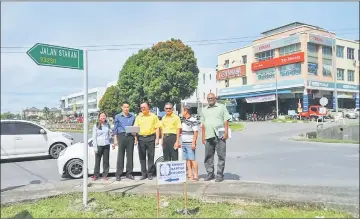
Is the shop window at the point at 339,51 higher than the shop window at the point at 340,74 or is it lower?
higher

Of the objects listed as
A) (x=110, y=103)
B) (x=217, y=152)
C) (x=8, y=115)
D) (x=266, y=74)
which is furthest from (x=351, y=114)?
(x=266, y=74)

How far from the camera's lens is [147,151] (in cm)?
718

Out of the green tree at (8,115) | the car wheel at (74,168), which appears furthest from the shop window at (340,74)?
the car wheel at (74,168)

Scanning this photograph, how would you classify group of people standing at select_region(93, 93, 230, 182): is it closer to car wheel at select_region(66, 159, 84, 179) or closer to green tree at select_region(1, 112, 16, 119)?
car wheel at select_region(66, 159, 84, 179)

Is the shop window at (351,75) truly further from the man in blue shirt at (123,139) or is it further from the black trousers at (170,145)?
the man in blue shirt at (123,139)

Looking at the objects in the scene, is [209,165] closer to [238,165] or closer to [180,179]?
[180,179]

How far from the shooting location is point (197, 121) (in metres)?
7.02

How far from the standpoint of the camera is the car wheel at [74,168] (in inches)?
320

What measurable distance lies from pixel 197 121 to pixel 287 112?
266 inches

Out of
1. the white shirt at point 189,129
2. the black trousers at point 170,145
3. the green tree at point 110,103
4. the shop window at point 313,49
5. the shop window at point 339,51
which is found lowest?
the black trousers at point 170,145

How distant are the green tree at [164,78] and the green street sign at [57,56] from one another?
1512 mm

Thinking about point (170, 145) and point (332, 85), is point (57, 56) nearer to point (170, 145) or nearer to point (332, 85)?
point (170, 145)

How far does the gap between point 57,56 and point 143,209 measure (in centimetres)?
249

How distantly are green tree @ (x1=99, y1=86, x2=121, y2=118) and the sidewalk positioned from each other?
1.63 m
